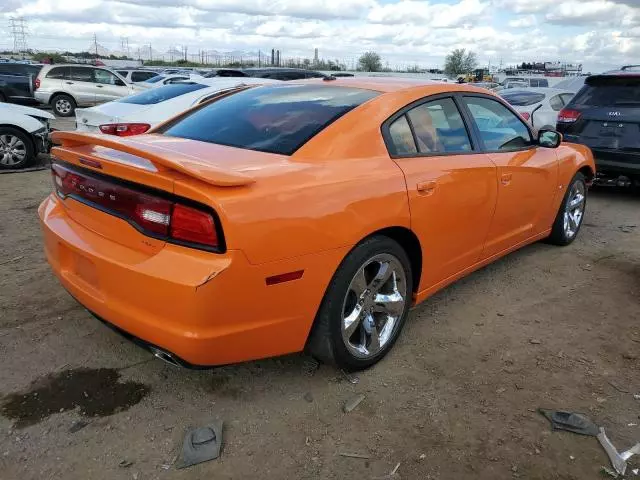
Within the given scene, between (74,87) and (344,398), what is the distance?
18263mm

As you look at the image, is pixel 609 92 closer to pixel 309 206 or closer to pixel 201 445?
pixel 309 206

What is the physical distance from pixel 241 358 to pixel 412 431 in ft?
2.84

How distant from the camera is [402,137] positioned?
313 centimetres

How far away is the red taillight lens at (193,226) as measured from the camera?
2.21 metres

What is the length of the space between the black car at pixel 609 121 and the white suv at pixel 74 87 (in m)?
15.5

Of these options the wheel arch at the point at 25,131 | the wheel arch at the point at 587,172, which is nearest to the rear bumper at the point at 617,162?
the wheel arch at the point at 587,172

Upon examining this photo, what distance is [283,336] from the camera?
254cm

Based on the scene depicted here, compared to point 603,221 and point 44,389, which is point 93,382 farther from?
point 603,221

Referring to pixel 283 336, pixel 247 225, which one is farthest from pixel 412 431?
pixel 247 225

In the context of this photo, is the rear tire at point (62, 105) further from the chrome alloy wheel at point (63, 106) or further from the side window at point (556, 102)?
the side window at point (556, 102)

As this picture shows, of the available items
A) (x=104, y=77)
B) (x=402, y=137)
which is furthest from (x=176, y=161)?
(x=104, y=77)

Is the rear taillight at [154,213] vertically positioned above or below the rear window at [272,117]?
below

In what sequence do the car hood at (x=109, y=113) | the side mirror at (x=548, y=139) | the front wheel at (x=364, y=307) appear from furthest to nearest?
1. the car hood at (x=109, y=113)
2. the side mirror at (x=548, y=139)
3. the front wheel at (x=364, y=307)

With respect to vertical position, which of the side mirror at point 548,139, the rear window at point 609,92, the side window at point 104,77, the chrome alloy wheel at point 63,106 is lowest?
the chrome alloy wheel at point 63,106
